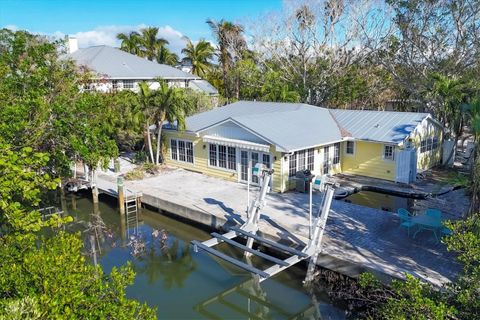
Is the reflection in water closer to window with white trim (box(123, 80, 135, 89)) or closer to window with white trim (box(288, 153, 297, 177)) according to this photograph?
window with white trim (box(288, 153, 297, 177))

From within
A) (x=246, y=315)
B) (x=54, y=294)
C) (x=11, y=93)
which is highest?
(x=11, y=93)

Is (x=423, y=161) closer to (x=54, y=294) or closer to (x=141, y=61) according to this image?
(x=54, y=294)

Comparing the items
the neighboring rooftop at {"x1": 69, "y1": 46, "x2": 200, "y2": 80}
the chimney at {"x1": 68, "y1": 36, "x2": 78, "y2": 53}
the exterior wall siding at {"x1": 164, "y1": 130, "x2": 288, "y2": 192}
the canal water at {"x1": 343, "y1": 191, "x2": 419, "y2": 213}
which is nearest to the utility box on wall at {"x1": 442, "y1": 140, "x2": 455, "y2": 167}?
the canal water at {"x1": 343, "y1": 191, "x2": 419, "y2": 213}

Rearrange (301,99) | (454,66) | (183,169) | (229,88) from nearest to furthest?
(183,169), (454,66), (301,99), (229,88)

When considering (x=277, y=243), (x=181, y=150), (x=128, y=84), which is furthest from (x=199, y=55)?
(x=277, y=243)

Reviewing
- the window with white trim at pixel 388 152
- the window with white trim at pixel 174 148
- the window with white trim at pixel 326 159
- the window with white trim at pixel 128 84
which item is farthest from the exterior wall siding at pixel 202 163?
the window with white trim at pixel 128 84

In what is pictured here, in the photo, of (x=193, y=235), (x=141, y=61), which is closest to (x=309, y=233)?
(x=193, y=235)

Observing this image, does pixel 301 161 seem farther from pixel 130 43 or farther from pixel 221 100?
pixel 130 43
